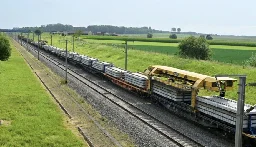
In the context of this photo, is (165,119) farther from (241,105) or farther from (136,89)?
(241,105)

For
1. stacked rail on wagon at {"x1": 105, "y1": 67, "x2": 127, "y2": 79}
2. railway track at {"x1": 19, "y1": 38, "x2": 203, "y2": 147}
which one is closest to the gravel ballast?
railway track at {"x1": 19, "y1": 38, "x2": 203, "y2": 147}

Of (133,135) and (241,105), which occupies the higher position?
(241,105)

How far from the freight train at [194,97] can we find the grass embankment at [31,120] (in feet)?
31.5

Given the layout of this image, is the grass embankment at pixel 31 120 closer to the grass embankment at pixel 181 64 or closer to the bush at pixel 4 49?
the grass embankment at pixel 181 64

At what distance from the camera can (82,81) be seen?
46.2m

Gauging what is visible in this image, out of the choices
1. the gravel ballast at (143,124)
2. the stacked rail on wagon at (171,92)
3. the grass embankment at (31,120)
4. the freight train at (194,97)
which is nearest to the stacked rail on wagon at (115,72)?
the freight train at (194,97)

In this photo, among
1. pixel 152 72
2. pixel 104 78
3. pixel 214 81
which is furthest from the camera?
pixel 104 78

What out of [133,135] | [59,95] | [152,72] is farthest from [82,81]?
[133,135]

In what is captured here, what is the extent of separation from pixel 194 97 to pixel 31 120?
12.7 meters

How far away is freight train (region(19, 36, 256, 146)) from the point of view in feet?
70.6

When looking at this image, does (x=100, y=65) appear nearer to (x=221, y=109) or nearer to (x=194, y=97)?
(x=194, y=97)

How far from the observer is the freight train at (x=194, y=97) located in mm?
21506

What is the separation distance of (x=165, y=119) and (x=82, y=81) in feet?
69.5

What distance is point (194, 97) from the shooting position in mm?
25625
